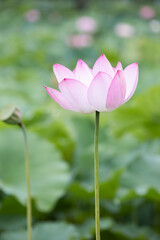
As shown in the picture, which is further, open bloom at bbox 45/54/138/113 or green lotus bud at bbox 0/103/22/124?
green lotus bud at bbox 0/103/22/124

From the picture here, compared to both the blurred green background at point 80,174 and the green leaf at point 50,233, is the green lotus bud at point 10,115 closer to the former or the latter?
the blurred green background at point 80,174

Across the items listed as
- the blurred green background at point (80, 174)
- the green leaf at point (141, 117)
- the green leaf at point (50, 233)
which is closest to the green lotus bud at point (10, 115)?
the blurred green background at point (80, 174)

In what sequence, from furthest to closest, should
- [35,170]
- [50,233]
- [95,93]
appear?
[35,170] → [50,233] → [95,93]

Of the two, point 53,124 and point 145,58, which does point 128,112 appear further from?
point 145,58

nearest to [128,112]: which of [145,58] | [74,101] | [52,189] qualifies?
[52,189]

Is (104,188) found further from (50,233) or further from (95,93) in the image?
(95,93)

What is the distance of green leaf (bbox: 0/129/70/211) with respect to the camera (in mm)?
861

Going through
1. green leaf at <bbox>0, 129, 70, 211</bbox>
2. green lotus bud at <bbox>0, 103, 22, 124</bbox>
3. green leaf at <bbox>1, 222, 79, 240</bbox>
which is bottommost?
→ green leaf at <bbox>1, 222, 79, 240</bbox>

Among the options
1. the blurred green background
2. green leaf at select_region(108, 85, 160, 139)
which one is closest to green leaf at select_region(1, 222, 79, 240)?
the blurred green background

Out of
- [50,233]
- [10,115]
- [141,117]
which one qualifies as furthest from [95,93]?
[141,117]

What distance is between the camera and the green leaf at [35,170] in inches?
33.9

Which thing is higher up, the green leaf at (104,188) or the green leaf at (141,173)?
the green leaf at (141,173)

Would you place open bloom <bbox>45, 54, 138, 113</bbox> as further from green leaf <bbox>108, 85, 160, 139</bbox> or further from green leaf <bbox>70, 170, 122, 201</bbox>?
green leaf <bbox>108, 85, 160, 139</bbox>

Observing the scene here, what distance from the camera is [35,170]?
92 centimetres
